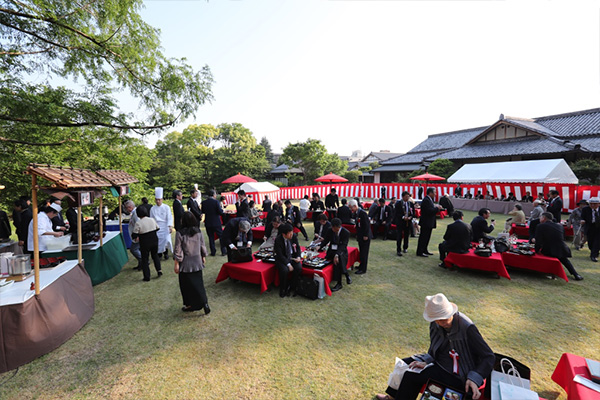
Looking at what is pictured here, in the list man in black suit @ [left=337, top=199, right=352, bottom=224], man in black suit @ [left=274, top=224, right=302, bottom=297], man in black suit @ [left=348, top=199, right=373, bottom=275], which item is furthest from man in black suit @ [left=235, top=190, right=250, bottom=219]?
man in black suit @ [left=348, top=199, right=373, bottom=275]

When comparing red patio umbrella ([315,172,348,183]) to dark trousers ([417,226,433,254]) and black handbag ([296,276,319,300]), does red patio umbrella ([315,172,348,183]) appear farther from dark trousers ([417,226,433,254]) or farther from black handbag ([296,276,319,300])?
black handbag ([296,276,319,300])

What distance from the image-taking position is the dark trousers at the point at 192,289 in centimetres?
446

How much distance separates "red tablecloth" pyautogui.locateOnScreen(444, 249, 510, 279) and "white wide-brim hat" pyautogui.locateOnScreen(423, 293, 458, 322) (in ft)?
13.8

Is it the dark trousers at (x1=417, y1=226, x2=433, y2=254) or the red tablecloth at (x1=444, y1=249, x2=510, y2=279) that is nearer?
the red tablecloth at (x1=444, y1=249, x2=510, y2=279)

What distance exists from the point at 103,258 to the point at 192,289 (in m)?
3.16

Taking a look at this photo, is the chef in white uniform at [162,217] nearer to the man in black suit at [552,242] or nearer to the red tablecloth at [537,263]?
the red tablecloth at [537,263]

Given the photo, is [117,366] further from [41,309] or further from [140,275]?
[140,275]

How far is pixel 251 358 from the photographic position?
138 inches

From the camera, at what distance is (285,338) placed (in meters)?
3.91

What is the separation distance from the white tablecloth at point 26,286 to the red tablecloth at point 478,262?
761 centimetres

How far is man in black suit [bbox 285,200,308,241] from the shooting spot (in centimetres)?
927

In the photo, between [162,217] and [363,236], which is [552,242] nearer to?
[363,236]

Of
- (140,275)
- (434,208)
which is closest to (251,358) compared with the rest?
(140,275)

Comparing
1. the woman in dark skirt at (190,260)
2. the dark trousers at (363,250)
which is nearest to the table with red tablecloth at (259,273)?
the woman in dark skirt at (190,260)
